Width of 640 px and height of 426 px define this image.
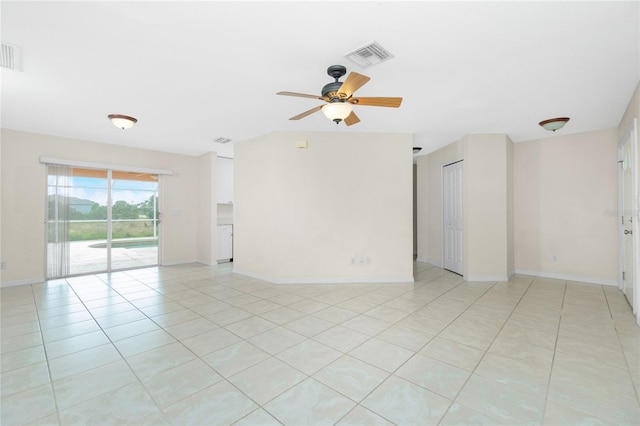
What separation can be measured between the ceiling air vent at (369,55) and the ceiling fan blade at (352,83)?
0.29 meters

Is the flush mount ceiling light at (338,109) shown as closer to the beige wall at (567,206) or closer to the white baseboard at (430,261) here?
the beige wall at (567,206)

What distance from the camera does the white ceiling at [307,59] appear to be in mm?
1993

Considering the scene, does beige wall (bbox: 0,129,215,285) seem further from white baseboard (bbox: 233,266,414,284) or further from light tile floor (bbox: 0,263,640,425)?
white baseboard (bbox: 233,266,414,284)

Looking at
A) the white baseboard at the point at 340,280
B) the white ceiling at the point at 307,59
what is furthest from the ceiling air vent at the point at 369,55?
the white baseboard at the point at 340,280

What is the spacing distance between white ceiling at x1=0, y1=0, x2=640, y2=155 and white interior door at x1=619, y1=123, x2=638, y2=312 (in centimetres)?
56

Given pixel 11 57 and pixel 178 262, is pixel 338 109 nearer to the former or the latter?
pixel 11 57

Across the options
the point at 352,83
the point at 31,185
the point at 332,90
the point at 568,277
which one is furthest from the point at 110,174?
the point at 568,277

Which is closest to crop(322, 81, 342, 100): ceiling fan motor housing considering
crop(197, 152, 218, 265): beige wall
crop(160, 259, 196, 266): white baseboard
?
crop(197, 152, 218, 265): beige wall

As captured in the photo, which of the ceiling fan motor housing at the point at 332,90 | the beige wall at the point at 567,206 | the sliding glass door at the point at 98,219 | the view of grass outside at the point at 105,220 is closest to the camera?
the ceiling fan motor housing at the point at 332,90

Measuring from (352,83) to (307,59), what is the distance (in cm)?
53

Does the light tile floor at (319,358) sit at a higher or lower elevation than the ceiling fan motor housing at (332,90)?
lower

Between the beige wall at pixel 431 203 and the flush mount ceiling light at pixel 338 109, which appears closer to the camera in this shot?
the flush mount ceiling light at pixel 338 109

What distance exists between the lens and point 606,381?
6.87 feet

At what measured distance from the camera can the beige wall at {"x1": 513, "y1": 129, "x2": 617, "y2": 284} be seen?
4871mm
